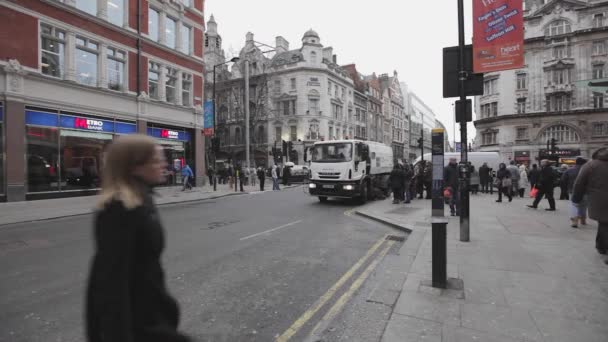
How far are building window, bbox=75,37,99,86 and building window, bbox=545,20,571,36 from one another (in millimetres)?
52170

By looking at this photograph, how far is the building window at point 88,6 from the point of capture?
16656 mm

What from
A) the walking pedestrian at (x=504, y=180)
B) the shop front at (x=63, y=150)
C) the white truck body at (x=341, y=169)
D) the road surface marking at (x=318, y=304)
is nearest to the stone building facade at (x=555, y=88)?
the walking pedestrian at (x=504, y=180)

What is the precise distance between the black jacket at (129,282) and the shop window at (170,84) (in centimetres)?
2270

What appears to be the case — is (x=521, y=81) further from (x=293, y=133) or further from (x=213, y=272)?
(x=213, y=272)

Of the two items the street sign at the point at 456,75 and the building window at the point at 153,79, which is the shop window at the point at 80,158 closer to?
the building window at the point at 153,79

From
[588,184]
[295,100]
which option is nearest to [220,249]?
[588,184]

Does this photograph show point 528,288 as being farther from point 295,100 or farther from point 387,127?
point 387,127

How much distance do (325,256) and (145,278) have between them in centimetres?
469

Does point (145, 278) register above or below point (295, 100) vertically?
below

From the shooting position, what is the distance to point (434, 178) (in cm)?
628

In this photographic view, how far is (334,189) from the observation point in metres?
13.5

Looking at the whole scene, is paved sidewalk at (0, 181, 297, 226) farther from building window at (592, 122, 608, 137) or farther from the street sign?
building window at (592, 122, 608, 137)

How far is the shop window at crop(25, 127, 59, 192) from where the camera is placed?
47.6 feet

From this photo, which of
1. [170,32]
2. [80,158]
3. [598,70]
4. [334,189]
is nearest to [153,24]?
[170,32]
